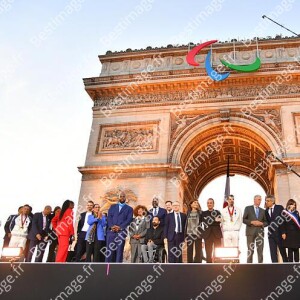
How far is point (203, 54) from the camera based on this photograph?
20500 millimetres

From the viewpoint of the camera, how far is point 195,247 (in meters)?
9.20

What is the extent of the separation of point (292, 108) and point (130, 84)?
8.36 metres

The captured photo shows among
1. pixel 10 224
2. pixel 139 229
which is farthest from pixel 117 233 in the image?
pixel 10 224

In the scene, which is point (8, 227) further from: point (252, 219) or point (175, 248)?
point (252, 219)

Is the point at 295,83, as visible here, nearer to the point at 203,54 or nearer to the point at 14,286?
the point at 203,54

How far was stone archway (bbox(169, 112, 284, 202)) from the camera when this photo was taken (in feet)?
58.6

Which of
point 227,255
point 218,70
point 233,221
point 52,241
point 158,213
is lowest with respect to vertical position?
point 227,255

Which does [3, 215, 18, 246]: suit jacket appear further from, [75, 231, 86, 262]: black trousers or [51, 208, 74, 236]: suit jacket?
[75, 231, 86, 262]: black trousers

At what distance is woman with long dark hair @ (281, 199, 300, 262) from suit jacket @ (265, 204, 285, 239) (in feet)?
0.31

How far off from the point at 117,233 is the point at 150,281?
7.38 feet

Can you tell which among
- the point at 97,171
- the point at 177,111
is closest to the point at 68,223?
the point at 97,171

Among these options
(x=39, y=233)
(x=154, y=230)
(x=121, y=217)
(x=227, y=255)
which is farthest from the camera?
(x=39, y=233)

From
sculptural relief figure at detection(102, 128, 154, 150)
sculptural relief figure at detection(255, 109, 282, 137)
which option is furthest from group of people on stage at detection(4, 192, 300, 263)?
sculptural relief figure at detection(255, 109, 282, 137)

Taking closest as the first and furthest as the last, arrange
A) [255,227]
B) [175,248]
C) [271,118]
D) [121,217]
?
[255,227] → [175,248] → [121,217] → [271,118]
